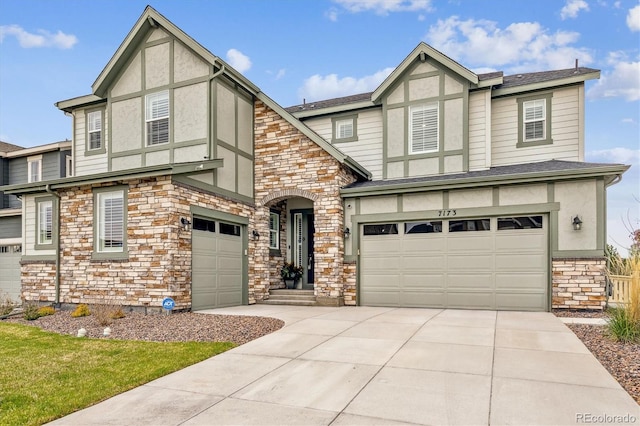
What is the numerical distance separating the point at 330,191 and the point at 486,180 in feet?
13.4

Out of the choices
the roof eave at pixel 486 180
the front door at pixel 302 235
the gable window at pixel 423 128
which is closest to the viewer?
the roof eave at pixel 486 180

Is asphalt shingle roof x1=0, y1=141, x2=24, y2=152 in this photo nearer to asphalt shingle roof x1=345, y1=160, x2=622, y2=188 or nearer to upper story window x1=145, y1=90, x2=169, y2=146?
upper story window x1=145, y1=90, x2=169, y2=146

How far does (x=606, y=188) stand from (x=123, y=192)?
11760 mm

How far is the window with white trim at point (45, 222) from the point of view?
464 inches

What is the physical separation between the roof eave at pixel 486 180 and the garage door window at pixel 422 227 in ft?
3.05

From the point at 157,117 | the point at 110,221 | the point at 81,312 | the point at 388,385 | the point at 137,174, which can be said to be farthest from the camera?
the point at 157,117

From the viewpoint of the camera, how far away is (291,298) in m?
12.1

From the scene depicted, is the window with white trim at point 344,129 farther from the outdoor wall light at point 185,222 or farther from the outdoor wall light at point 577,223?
the outdoor wall light at point 577,223

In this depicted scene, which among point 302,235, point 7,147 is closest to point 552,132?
point 302,235

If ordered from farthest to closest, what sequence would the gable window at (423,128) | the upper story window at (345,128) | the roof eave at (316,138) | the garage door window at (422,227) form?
1. the upper story window at (345,128)
2. the gable window at (423,128)
3. the roof eave at (316,138)
4. the garage door window at (422,227)

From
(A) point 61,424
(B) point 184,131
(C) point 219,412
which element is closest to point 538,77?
(B) point 184,131

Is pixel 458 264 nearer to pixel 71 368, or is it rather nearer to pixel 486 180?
pixel 486 180

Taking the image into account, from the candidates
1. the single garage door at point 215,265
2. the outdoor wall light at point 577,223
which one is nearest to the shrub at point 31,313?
the single garage door at point 215,265

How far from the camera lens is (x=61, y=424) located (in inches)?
145
